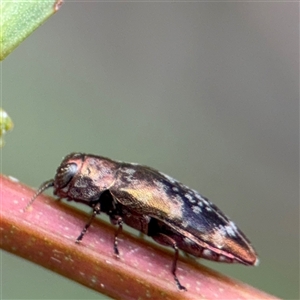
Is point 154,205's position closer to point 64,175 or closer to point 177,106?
point 64,175

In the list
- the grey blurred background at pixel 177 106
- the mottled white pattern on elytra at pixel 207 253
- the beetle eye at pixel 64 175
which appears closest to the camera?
the mottled white pattern on elytra at pixel 207 253

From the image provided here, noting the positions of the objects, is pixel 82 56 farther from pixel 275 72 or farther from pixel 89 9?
pixel 275 72

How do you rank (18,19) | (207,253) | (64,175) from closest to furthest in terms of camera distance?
(18,19), (207,253), (64,175)

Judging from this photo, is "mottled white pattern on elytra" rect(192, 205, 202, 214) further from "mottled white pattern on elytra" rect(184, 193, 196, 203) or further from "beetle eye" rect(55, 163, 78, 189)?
"beetle eye" rect(55, 163, 78, 189)

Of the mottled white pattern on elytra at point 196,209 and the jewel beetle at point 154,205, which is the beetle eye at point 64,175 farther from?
the mottled white pattern on elytra at point 196,209

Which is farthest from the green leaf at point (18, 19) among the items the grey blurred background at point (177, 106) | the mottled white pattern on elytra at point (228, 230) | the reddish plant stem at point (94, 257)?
the grey blurred background at point (177, 106)

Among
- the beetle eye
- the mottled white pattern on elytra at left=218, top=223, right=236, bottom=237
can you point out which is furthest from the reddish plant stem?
the beetle eye

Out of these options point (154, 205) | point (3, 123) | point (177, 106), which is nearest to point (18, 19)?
point (3, 123)
